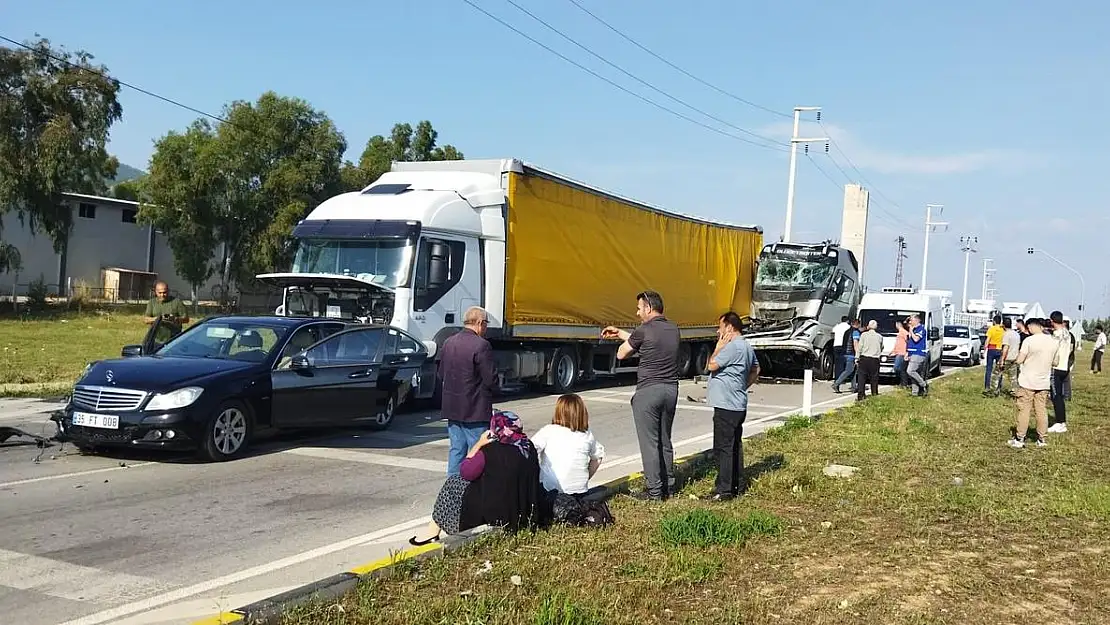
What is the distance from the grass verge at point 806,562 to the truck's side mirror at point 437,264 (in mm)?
6803

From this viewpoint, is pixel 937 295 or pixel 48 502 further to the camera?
pixel 937 295

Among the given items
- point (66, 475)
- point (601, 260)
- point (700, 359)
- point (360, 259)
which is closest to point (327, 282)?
point (360, 259)

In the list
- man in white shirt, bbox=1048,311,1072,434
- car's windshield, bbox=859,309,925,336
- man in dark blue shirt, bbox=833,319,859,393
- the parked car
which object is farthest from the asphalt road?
the parked car

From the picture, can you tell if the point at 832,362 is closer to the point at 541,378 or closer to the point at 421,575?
the point at 541,378

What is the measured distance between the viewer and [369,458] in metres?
10.5

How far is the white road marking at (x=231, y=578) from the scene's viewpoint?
197 inches

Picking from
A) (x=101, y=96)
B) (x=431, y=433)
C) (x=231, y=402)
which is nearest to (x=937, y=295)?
(x=431, y=433)

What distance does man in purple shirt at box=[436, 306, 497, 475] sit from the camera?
7562mm

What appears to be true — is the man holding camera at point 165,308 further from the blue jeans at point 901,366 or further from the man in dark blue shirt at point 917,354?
the blue jeans at point 901,366

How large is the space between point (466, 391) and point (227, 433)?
3.57 metres

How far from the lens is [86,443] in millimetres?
9578

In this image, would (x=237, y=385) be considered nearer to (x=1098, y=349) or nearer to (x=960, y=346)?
(x=1098, y=349)

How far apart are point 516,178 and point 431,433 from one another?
556 cm

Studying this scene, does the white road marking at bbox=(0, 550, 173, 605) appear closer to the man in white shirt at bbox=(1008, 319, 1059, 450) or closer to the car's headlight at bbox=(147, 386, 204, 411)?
the car's headlight at bbox=(147, 386, 204, 411)
